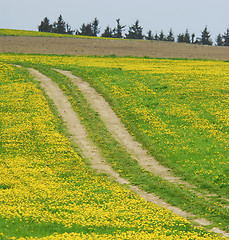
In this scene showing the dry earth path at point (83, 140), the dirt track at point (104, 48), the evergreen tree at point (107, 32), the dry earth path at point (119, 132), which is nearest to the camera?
the dry earth path at point (83, 140)

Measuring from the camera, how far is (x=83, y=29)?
535 ft

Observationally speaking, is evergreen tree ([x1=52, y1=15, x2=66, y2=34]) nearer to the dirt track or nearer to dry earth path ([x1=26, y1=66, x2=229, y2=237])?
the dirt track

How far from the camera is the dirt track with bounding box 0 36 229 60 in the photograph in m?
83.9

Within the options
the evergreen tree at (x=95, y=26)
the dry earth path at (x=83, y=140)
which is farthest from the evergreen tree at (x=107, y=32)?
the dry earth path at (x=83, y=140)

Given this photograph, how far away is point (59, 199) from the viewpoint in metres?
24.5

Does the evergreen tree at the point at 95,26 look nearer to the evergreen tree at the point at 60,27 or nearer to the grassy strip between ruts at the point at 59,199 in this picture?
the evergreen tree at the point at 60,27

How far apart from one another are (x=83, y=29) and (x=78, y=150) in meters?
132

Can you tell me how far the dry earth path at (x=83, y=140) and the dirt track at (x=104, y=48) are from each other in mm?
23598

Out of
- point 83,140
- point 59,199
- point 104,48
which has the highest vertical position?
point 104,48

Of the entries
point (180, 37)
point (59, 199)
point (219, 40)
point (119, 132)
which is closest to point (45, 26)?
point (180, 37)

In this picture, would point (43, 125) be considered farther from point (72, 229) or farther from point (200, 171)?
point (72, 229)

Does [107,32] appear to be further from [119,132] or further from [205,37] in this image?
[119,132]

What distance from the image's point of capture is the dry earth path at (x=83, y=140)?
2560 centimetres

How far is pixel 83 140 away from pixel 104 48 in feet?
172
